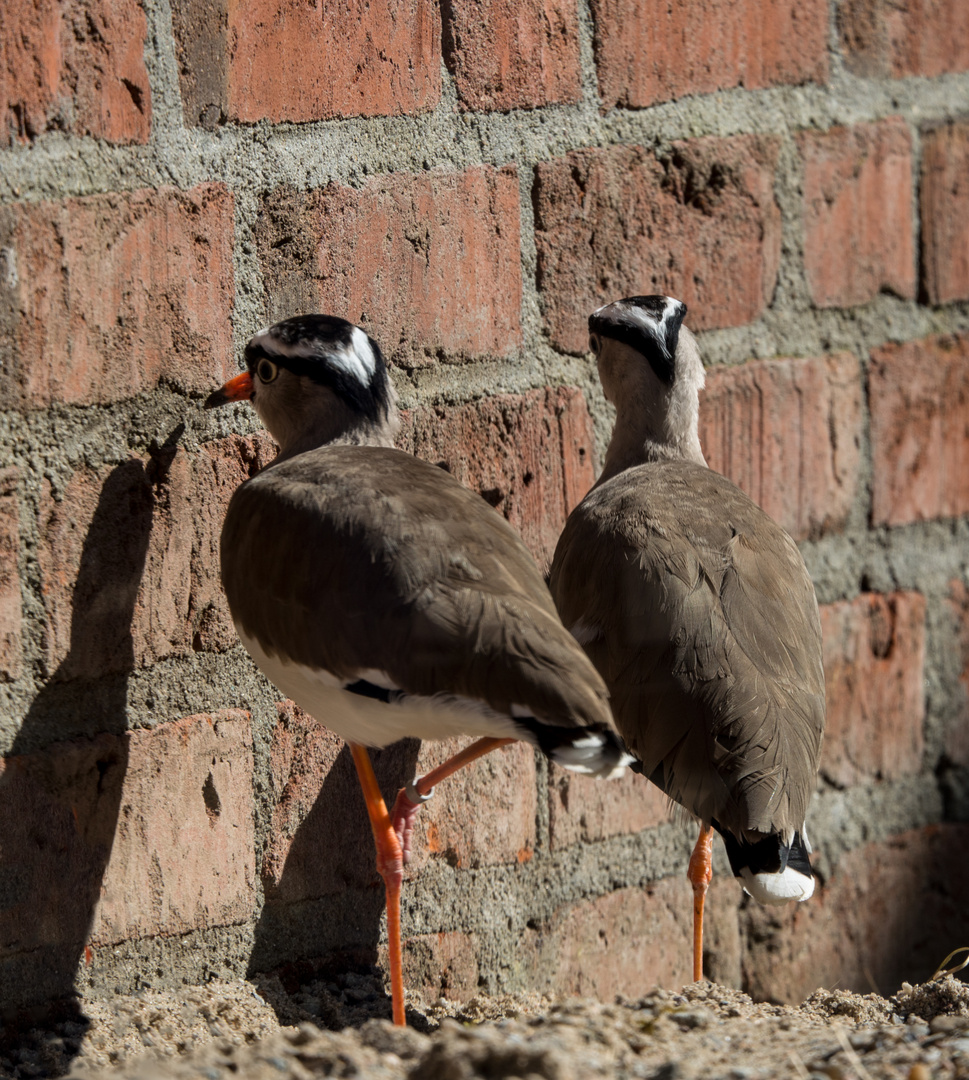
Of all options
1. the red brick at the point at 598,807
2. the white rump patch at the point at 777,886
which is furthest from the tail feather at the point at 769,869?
the red brick at the point at 598,807

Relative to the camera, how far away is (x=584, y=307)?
88.5 inches

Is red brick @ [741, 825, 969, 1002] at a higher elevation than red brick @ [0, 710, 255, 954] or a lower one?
lower

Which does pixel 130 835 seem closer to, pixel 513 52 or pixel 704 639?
pixel 704 639

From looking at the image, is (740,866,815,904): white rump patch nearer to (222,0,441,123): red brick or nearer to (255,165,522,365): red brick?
(255,165,522,365): red brick

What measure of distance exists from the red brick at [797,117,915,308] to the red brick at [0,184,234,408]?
3.76 ft

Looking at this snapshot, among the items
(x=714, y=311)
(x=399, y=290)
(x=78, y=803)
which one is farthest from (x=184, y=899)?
(x=714, y=311)

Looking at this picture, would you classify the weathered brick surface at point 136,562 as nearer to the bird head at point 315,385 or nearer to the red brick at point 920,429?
the bird head at point 315,385

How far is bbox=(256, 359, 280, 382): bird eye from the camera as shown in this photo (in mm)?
1813

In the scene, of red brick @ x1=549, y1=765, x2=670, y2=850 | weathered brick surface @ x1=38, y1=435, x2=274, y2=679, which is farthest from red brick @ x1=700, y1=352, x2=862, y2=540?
weathered brick surface @ x1=38, y1=435, x2=274, y2=679

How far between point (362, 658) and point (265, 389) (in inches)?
17.6

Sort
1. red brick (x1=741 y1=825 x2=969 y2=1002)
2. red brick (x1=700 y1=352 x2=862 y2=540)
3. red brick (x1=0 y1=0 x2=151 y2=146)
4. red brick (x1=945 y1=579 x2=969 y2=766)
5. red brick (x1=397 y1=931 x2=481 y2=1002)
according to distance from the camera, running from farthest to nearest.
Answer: red brick (x1=945 y1=579 x2=969 y2=766)
red brick (x1=741 y1=825 x2=969 y2=1002)
red brick (x1=700 y1=352 x2=862 y2=540)
red brick (x1=397 y1=931 x2=481 y2=1002)
red brick (x1=0 y1=0 x2=151 y2=146)

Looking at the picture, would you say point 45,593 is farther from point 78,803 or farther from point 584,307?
point 584,307

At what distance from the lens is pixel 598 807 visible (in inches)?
89.7

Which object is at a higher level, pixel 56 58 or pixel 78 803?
pixel 56 58
